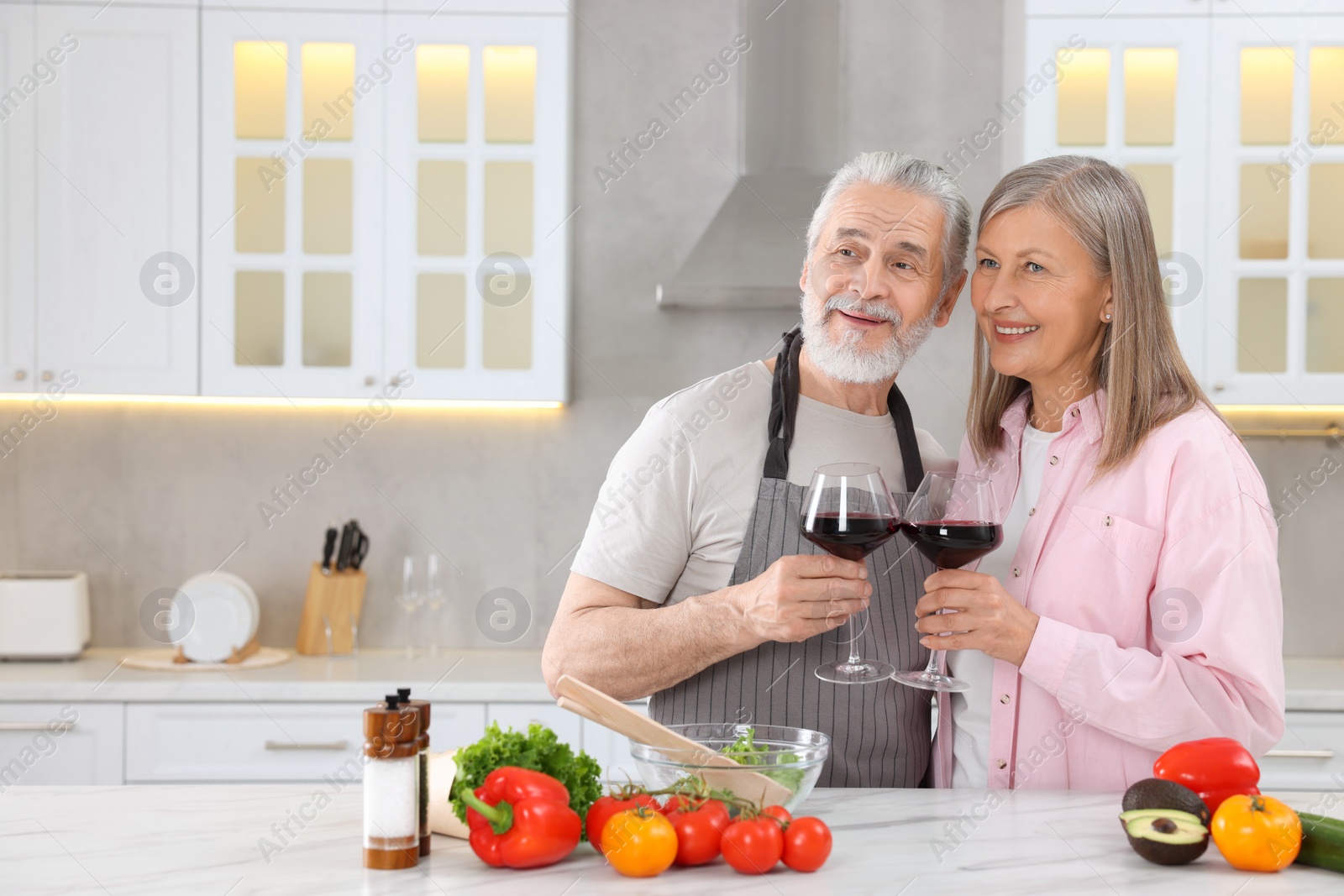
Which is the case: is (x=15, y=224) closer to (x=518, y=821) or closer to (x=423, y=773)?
(x=423, y=773)

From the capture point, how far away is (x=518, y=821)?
3.51 ft

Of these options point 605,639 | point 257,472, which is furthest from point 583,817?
point 257,472

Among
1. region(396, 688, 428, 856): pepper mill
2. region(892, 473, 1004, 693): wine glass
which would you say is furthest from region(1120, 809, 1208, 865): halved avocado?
region(396, 688, 428, 856): pepper mill

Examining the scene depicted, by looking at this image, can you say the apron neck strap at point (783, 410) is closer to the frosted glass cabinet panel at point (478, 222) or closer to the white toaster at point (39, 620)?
the frosted glass cabinet panel at point (478, 222)

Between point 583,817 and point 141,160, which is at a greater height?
point 141,160

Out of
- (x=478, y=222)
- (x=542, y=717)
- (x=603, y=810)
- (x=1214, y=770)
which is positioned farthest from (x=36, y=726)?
(x=1214, y=770)

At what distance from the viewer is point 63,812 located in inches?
49.7

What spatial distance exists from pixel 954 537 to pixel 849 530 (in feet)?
0.48

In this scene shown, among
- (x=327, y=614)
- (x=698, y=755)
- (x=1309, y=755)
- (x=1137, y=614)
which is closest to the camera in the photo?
(x=698, y=755)

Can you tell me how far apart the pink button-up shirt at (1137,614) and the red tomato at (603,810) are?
24.7 inches

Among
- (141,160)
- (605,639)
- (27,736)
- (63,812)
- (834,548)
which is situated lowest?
(27,736)

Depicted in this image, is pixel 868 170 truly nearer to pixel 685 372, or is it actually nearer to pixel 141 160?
pixel 685 372

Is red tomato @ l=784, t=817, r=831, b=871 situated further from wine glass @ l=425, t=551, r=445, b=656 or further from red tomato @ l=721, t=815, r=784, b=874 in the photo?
wine glass @ l=425, t=551, r=445, b=656

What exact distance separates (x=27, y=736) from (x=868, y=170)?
2436 mm
